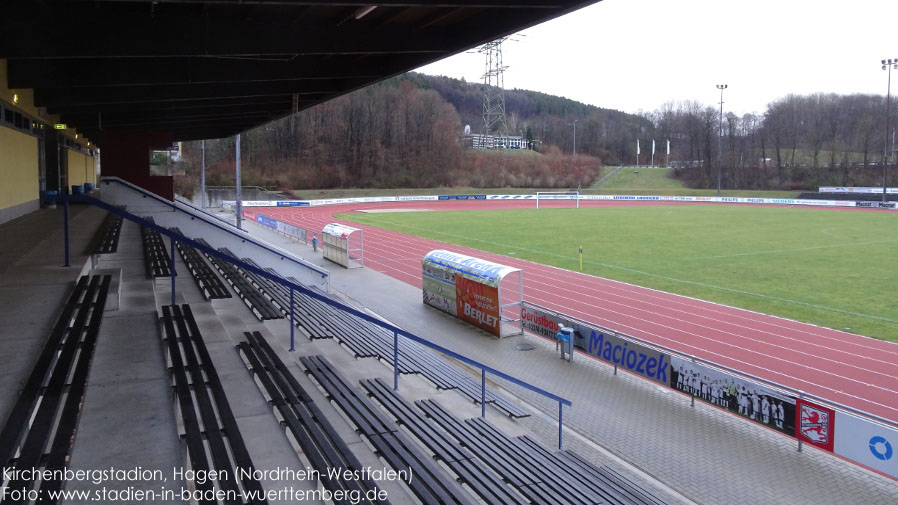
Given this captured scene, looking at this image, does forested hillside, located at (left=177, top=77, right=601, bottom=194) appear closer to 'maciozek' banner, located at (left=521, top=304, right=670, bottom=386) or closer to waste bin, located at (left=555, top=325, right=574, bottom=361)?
'maciozek' banner, located at (left=521, top=304, right=670, bottom=386)

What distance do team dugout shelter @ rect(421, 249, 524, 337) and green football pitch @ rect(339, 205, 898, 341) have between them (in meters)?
8.43

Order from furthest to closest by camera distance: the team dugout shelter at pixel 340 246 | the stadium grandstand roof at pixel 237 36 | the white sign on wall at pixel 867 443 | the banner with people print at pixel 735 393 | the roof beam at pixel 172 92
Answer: the team dugout shelter at pixel 340 246 < the roof beam at pixel 172 92 < the banner with people print at pixel 735 393 < the white sign on wall at pixel 867 443 < the stadium grandstand roof at pixel 237 36

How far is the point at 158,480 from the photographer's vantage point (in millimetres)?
4461

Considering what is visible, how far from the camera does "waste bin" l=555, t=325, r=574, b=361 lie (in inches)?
533

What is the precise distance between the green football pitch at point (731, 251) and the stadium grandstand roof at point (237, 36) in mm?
15193

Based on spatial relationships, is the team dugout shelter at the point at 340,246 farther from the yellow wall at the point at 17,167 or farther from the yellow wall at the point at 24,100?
the yellow wall at the point at 17,167

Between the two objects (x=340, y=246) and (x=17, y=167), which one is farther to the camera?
(x=340, y=246)

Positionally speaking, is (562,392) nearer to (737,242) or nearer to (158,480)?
(158,480)

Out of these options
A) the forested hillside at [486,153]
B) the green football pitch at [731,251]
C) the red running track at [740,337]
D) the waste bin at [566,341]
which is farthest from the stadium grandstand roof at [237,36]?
the forested hillside at [486,153]

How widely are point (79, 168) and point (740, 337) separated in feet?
85.8

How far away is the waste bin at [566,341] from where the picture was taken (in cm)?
1353

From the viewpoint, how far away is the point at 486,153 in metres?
117

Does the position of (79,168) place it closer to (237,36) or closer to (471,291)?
(471,291)

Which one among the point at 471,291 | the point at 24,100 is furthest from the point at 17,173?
the point at 471,291
